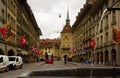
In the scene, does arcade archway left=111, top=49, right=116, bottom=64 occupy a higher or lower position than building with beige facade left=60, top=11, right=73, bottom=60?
lower

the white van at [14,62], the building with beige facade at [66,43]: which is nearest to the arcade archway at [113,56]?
the white van at [14,62]

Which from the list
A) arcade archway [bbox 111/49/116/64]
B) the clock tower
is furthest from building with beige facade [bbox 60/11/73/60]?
arcade archway [bbox 111/49/116/64]

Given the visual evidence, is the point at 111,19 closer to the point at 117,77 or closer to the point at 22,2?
the point at 22,2

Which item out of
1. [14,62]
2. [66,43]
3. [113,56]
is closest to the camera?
[14,62]

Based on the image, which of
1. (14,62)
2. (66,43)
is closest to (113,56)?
(14,62)

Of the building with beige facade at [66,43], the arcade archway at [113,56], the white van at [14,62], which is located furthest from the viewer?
the building with beige facade at [66,43]

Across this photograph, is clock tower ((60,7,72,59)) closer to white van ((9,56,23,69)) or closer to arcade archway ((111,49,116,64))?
arcade archway ((111,49,116,64))

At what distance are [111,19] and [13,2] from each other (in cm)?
2238

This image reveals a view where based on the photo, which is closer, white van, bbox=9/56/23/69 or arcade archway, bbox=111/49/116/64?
white van, bbox=9/56/23/69

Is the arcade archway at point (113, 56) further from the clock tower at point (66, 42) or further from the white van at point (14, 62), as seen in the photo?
the clock tower at point (66, 42)

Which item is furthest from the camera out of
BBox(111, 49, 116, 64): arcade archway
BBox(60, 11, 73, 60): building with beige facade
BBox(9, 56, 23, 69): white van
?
BBox(60, 11, 73, 60): building with beige facade

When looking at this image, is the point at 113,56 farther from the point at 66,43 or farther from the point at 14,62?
the point at 66,43

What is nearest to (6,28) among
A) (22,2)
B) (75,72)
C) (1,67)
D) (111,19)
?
(1,67)

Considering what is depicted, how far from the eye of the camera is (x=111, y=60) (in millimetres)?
57844
